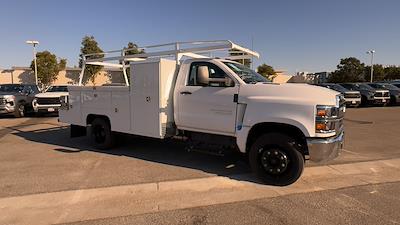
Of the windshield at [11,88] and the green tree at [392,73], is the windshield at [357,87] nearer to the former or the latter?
the windshield at [11,88]

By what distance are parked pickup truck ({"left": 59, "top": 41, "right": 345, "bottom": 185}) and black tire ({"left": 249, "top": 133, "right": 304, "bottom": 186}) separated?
0.05 feet

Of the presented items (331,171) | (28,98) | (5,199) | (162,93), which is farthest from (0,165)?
(28,98)

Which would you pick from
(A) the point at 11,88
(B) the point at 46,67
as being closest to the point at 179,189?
(A) the point at 11,88

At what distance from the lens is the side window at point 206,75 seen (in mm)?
6293

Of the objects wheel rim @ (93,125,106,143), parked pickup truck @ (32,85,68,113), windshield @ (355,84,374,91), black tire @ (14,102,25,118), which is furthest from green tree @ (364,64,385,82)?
wheel rim @ (93,125,106,143)

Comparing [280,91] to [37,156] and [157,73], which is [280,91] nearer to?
[157,73]

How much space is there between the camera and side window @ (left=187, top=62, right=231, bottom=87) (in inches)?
248

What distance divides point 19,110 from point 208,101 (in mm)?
13684

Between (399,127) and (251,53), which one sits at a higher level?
(251,53)

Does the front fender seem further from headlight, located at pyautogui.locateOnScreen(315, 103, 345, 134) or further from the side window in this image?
the side window

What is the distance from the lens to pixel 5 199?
16.5 ft

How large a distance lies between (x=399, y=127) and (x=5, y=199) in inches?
494

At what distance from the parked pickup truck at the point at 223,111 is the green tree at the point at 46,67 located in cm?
3491

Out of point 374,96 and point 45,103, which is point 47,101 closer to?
point 45,103
